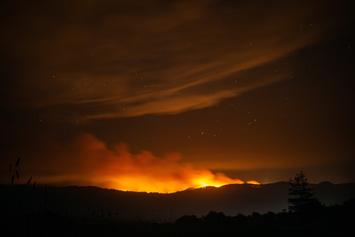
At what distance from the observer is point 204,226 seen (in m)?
33.5

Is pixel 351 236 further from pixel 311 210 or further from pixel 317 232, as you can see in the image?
pixel 311 210

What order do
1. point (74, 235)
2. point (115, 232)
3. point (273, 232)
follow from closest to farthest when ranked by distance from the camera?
point (74, 235), point (115, 232), point (273, 232)

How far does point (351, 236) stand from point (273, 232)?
5.31 metres

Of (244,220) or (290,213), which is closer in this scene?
(244,220)

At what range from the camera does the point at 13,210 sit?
3450cm

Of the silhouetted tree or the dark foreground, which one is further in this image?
the silhouetted tree

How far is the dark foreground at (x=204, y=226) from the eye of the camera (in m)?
27.7

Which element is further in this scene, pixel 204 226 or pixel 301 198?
pixel 301 198

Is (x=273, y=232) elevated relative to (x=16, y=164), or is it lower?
lower

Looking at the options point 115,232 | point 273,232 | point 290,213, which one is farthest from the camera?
point 290,213

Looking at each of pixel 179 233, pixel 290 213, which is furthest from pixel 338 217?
pixel 179 233

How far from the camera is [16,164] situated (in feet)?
88.5

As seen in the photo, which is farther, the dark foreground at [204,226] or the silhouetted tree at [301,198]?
the silhouetted tree at [301,198]

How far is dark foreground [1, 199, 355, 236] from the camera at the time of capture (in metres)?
27.7
